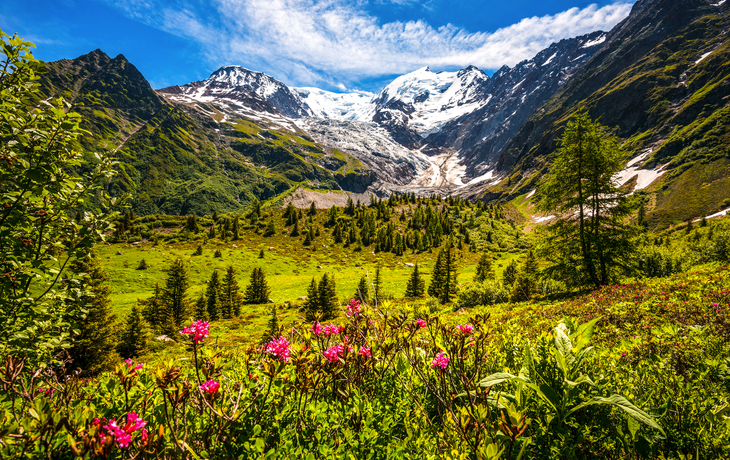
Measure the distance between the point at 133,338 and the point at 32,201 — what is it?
26519mm

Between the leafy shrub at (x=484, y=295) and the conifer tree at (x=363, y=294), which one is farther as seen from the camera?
the leafy shrub at (x=484, y=295)

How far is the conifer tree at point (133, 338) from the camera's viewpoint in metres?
23.3

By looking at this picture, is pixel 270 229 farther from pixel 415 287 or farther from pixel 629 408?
pixel 629 408

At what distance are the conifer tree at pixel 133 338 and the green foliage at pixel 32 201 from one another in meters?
24.7

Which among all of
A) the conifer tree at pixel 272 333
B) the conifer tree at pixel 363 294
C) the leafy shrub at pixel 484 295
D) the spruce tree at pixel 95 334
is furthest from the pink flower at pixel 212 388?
the leafy shrub at pixel 484 295

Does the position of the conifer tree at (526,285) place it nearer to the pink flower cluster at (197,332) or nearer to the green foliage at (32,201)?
the pink flower cluster at (197,332)

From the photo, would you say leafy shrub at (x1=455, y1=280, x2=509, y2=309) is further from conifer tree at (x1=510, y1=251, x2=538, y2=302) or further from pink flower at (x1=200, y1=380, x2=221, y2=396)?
pink flower at (x1=200, y1=380, x2=221, y2=396)

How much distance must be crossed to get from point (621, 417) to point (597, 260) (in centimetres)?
1943

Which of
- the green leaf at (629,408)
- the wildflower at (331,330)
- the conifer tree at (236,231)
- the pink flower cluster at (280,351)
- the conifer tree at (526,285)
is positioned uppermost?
the conifer tree at (236,231)

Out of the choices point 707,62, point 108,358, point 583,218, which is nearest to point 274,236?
point 108,358

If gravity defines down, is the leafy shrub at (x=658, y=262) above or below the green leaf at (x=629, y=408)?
below

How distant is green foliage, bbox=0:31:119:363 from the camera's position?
161 inches

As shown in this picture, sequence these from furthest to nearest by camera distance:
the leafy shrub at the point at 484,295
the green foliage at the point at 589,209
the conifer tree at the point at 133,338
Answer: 1. the leafy shrub at the point at 484,295
2. the conifer tree at the point at 133,338
3. the green foliage at the point at 589,209

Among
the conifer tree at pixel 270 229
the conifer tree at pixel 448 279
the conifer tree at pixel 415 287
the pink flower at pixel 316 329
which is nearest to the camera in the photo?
the pink flower at pixel 316 329
